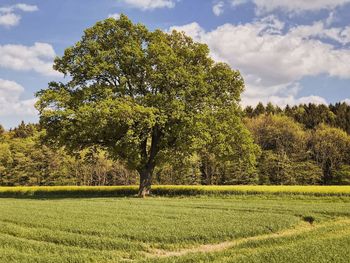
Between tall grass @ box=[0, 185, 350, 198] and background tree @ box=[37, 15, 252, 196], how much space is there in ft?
15.6

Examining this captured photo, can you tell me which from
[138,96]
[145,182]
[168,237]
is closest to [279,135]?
[145,182]

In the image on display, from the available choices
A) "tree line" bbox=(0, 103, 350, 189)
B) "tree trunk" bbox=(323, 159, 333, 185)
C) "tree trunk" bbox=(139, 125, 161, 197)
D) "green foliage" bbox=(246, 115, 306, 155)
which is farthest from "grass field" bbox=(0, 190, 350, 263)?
"green foliage" bbox=(246, 115, 306, 155)

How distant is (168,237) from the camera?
1709cm

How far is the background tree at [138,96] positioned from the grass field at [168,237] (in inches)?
561

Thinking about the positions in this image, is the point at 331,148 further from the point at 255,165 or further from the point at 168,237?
the point at 168,237

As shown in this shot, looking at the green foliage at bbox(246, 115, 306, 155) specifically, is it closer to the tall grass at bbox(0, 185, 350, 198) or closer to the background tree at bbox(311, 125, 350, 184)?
the background tree at bbox(311, 125, 350, 184)

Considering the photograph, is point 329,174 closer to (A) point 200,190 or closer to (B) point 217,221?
(A) point 200,190

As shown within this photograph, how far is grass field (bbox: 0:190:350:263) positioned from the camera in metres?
13.7

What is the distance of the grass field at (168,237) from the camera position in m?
13.7

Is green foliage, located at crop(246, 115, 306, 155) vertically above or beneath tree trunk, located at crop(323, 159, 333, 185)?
above

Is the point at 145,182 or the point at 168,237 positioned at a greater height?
the point at 145,182

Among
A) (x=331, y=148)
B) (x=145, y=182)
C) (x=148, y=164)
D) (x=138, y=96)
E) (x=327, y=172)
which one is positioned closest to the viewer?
(x=138, y=96)

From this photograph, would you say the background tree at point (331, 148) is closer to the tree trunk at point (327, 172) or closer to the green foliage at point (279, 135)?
the tree trunk at point (327, 172)

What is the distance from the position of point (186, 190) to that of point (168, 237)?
30.5 metres
